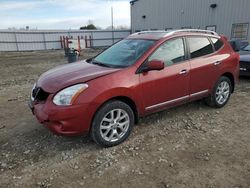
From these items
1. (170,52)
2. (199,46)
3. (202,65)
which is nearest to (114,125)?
(170,52)

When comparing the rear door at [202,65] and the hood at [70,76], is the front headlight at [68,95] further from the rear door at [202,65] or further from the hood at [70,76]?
the rear door at [202,65]

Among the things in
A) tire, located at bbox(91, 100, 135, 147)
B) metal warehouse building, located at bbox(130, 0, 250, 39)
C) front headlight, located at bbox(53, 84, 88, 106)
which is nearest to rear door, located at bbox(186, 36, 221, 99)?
tire, located at bbox(91, 100, 135, 147)

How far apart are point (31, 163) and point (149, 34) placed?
2.93 m

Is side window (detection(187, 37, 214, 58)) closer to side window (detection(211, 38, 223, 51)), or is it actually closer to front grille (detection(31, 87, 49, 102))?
side window (detection(211, 38, 223, 51))

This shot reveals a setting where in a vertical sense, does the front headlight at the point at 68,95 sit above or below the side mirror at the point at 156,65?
below

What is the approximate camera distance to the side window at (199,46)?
14.7 ft

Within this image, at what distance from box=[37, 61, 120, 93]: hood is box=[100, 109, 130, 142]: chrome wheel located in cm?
61

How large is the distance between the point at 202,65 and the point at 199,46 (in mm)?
387

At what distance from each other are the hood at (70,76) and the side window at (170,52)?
0.85 metres

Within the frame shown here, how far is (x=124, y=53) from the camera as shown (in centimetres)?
420

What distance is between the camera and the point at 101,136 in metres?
3.51

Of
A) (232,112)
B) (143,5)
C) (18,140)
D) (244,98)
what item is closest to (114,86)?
(18,140)

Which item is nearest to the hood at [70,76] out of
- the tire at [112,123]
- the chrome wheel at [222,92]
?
the tire at [112,123]

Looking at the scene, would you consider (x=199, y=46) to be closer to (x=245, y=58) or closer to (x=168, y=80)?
(x=168, y=80)
